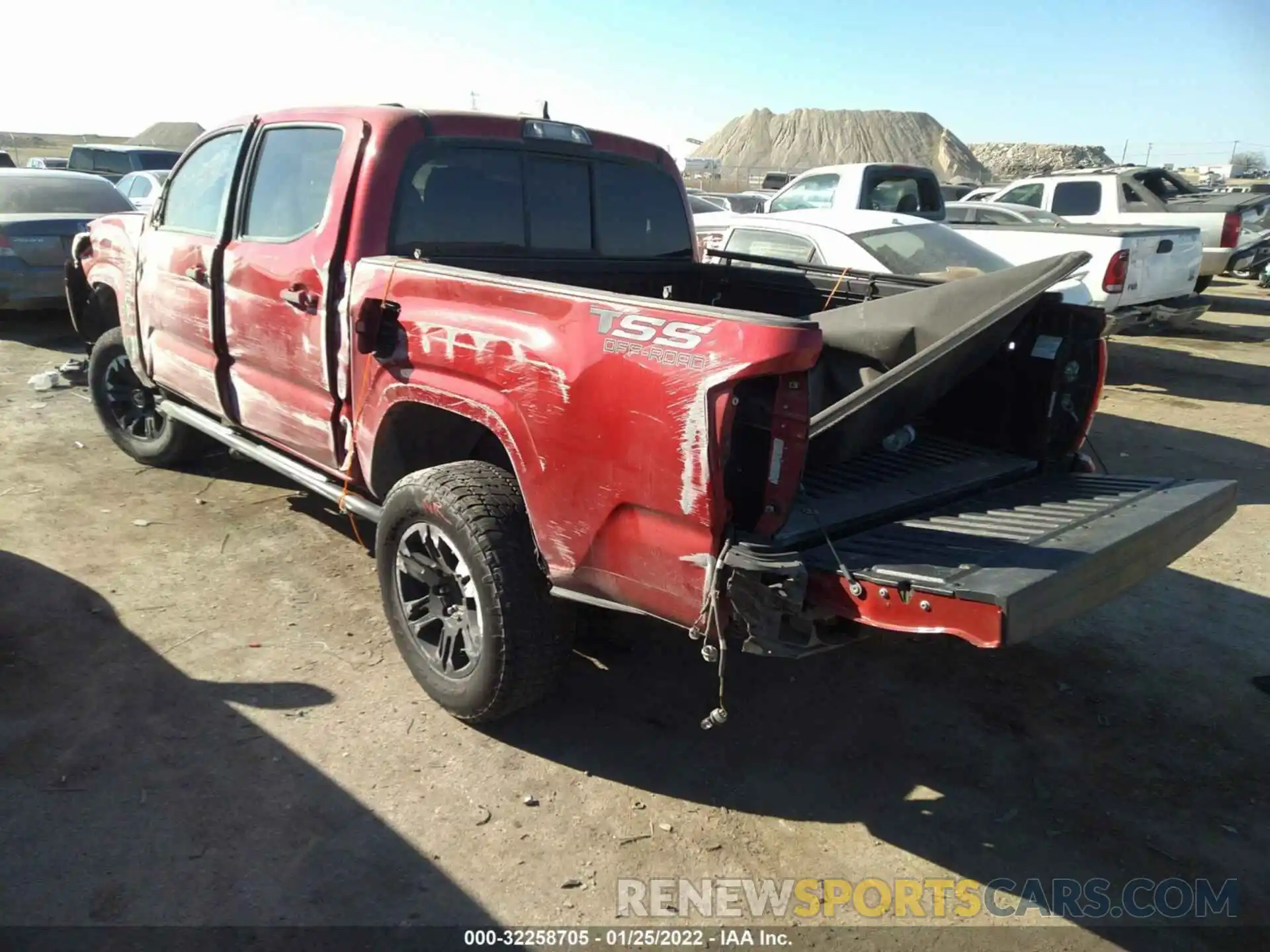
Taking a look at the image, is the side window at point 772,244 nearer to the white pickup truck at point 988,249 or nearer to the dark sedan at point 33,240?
the white pickup truck at point 988,249

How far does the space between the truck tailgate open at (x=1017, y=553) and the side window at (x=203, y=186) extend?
12.1 feet

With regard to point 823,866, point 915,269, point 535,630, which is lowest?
point 823,866

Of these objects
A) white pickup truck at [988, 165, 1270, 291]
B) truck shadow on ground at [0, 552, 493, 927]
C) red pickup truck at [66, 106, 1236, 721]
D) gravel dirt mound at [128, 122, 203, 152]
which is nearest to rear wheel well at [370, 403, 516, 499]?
red pickup truck at [66, 106, 1236, 721]

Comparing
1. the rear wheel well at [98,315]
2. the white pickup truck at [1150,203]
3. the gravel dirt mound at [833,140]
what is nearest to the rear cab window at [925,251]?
the rear wheel well at [98,315]

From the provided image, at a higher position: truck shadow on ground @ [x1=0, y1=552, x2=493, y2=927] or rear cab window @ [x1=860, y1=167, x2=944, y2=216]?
rear cab window @ [x1=860, y1=167, x2=944, y2=216]

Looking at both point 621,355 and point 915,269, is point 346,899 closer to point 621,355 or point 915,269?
point 621,355

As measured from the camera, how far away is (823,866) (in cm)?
287

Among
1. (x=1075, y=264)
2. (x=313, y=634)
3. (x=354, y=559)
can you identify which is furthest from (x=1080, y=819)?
(x=354, y=559)

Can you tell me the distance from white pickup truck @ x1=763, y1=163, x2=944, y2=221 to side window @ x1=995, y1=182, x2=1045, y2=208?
15.5 feet

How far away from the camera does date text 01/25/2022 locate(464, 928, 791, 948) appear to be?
2.57 metres

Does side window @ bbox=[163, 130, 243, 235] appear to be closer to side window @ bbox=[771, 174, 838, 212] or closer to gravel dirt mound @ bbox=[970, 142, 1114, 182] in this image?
side window @ bbox=[771, 174, 838, 212]

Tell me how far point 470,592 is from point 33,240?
8.73 meters

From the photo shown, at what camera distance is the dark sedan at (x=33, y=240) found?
9.37 meters

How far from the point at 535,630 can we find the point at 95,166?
2200 centimetres
